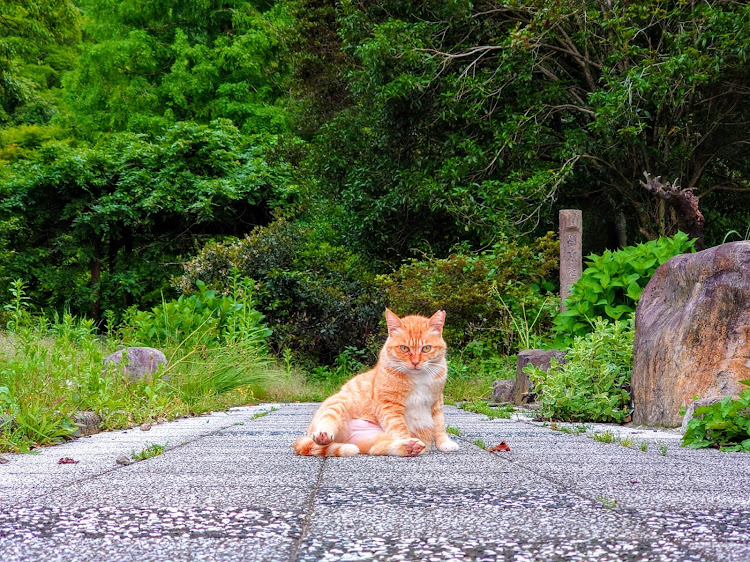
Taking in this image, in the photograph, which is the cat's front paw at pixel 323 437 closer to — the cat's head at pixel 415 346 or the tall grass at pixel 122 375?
the cat's head at pixel 415 346

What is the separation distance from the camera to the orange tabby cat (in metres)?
4.14

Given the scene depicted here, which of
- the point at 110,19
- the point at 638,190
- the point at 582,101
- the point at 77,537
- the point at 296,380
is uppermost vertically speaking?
the point at 110,19

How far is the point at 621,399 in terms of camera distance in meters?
6.52

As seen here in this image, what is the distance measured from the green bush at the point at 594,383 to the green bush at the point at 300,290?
7.57 meters

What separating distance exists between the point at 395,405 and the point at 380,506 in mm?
1746

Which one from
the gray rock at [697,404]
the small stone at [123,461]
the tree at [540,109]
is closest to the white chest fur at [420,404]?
the small stone at [123,461]

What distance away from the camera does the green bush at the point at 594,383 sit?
6.38 meters

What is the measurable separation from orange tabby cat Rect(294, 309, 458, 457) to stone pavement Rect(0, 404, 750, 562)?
7.5 inches

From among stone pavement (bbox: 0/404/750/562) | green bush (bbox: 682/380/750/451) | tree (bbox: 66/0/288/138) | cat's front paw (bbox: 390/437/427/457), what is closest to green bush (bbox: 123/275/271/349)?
cat's front paw (bbox: 390/437/427/457)

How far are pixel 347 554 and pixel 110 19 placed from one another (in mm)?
25458

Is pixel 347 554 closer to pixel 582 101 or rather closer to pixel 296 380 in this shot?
pixel 296 380

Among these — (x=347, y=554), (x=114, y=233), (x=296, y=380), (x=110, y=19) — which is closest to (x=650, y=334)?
(x=347, y=554)

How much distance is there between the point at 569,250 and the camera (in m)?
10.3

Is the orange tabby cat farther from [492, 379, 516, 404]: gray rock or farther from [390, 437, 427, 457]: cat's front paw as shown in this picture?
[492, 379, 516, 404]: gray rock
